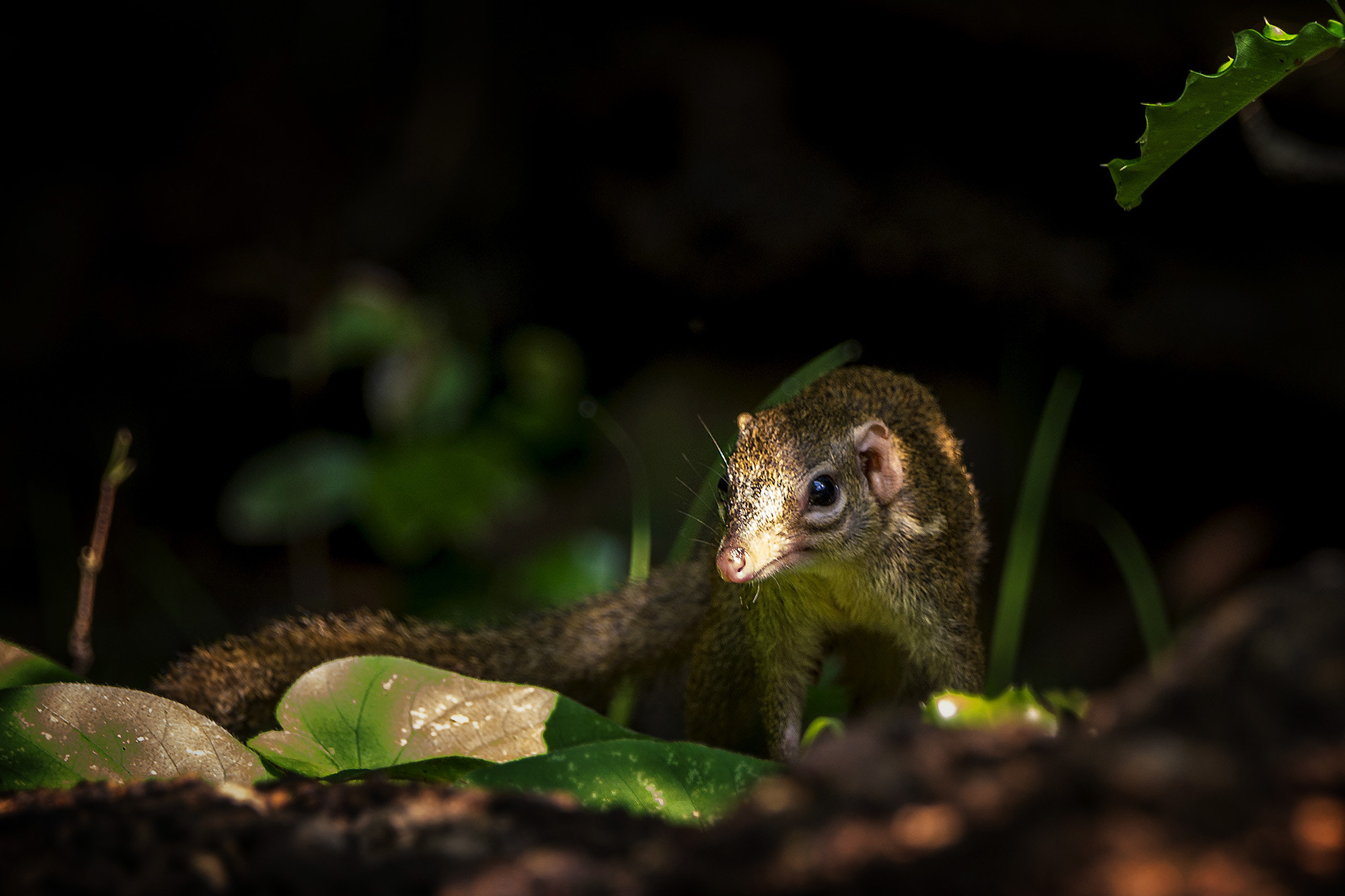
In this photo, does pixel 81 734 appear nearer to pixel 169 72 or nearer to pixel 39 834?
pixel 39 834

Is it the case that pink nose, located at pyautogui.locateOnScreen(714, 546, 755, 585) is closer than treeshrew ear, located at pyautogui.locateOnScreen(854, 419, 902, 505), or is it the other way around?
pink nose, located at pyautogui.locateOnScreen(714, 546, 755, 585)

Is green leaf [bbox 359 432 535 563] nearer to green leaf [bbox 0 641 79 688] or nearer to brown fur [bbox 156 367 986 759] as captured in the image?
brown fur [bbox 156 367 986 759]

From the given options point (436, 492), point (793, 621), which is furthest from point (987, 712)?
point (436, 492)

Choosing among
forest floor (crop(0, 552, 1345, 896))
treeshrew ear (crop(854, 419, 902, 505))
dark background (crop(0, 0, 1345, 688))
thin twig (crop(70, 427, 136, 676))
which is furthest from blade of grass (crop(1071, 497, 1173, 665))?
thin twig (crop(70, 427, 136, 676))

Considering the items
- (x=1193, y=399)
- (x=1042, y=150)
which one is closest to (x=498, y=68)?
(x=1042, y=150)

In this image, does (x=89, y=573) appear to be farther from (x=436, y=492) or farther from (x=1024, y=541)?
(x=1024, y=541)
